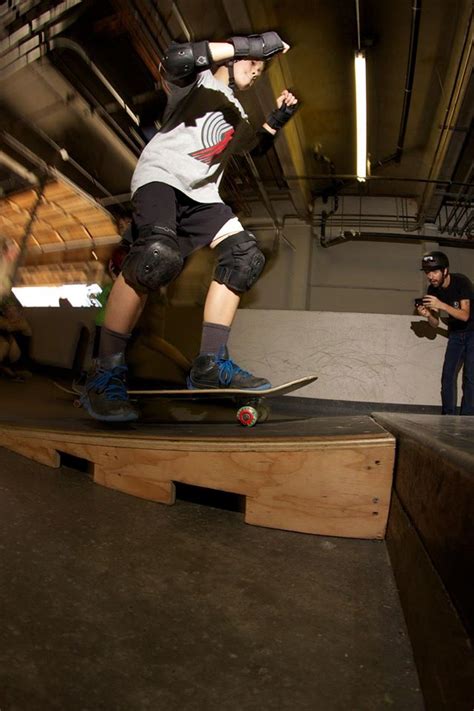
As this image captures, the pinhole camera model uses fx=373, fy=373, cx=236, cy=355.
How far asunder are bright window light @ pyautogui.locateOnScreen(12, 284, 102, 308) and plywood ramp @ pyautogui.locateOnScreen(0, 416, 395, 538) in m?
5.29

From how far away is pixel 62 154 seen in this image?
5.18 meters

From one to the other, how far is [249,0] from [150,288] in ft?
12.2

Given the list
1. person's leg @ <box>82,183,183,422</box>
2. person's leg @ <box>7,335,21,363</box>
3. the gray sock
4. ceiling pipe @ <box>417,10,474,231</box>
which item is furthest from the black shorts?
person's leg @ <box>7,335,21,363</box>

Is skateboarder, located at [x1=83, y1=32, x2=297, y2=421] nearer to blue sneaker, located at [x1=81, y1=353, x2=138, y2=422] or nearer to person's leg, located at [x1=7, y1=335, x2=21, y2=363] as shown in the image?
blue sneaker, located at [x1=81, y1=353, x2=138, y2=422]

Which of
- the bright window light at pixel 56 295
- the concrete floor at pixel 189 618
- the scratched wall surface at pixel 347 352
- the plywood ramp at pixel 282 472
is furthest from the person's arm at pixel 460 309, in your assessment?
the bright window light at pixel 56 295

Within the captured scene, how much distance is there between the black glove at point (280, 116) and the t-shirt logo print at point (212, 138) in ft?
1.06

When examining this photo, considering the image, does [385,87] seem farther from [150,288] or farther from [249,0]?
[150,288]

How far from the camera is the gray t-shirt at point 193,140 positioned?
1573mm

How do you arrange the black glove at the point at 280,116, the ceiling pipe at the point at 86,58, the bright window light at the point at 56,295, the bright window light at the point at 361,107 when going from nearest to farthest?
the black glove at the point at 280,116 < the ceiling pipe at the point at 86,58 < the bright window light at the point at 361,107 < the bright window light at the point at 56,295

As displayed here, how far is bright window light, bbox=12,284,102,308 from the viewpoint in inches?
247

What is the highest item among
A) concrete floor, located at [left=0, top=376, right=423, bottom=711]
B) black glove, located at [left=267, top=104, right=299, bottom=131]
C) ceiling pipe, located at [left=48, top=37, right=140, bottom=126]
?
ceiling pipe, located at [left=48, top=37, right=140, bottom=126]

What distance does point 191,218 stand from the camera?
1701 mm

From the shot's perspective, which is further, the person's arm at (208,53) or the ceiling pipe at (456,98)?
the ceiling pipe at (456,98)

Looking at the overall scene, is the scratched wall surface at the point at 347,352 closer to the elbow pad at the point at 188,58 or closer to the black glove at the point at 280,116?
the black glove at the point at 280,116
